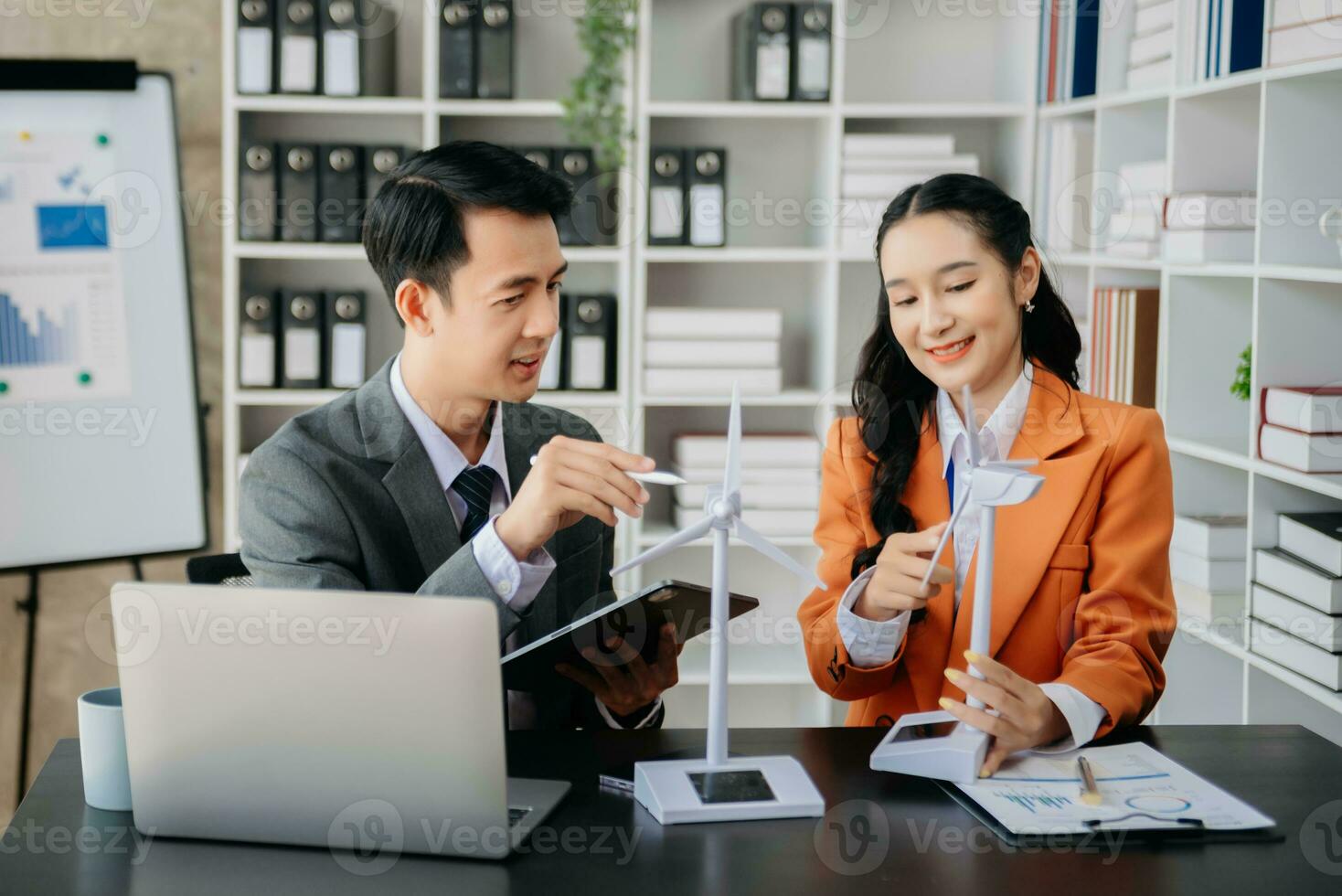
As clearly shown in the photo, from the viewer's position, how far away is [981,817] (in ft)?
4.50

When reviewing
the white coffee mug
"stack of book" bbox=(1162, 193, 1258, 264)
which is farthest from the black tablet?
"stack of book" bbox=(1162, 193, 1258, 264)

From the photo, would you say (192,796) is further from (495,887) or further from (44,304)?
(44,304)

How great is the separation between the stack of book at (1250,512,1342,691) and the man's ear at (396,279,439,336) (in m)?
1.68

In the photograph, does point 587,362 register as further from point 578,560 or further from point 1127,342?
point 578,560

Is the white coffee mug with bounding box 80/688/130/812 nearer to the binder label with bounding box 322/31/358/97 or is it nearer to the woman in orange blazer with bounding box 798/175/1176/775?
the woman in orange blazer with bounding box 798/175/1176/775

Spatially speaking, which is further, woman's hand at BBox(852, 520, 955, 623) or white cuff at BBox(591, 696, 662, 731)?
white cuff at BBox(591, 696, 662, 731)

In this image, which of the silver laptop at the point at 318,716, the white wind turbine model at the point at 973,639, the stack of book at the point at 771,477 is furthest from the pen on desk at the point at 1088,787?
the stack of book at the point at 771,477

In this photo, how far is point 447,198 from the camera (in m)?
1.88

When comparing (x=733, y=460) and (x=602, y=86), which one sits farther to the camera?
(x=602, y=86)

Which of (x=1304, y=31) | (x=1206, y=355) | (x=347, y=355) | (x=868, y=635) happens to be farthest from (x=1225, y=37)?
(x=347, y=355)

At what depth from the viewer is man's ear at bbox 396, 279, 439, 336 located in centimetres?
192

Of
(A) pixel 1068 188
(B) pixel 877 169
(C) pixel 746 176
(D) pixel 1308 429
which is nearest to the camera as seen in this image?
(D) pixel 1308 429

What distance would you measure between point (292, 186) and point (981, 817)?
269cm

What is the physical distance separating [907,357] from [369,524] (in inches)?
33.9
